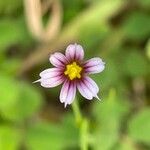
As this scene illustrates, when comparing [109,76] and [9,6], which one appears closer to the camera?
[109,76]

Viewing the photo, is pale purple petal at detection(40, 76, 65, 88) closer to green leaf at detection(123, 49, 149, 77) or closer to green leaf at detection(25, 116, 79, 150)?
green leaf at detection(25, 116, 79, 150)

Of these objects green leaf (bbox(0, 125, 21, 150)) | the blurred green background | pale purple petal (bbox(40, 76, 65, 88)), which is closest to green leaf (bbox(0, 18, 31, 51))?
the blurred green background

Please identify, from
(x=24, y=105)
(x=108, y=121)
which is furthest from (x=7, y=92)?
(x=108, y=121)

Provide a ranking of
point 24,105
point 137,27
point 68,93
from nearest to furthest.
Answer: point 68,93 < point 24,105 < point 137,27

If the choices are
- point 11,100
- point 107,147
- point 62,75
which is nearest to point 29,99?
point 11,100

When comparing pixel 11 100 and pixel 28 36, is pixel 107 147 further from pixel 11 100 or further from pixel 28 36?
pixel 28 36

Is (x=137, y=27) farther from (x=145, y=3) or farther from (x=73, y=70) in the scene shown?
(x=73, y=70)
